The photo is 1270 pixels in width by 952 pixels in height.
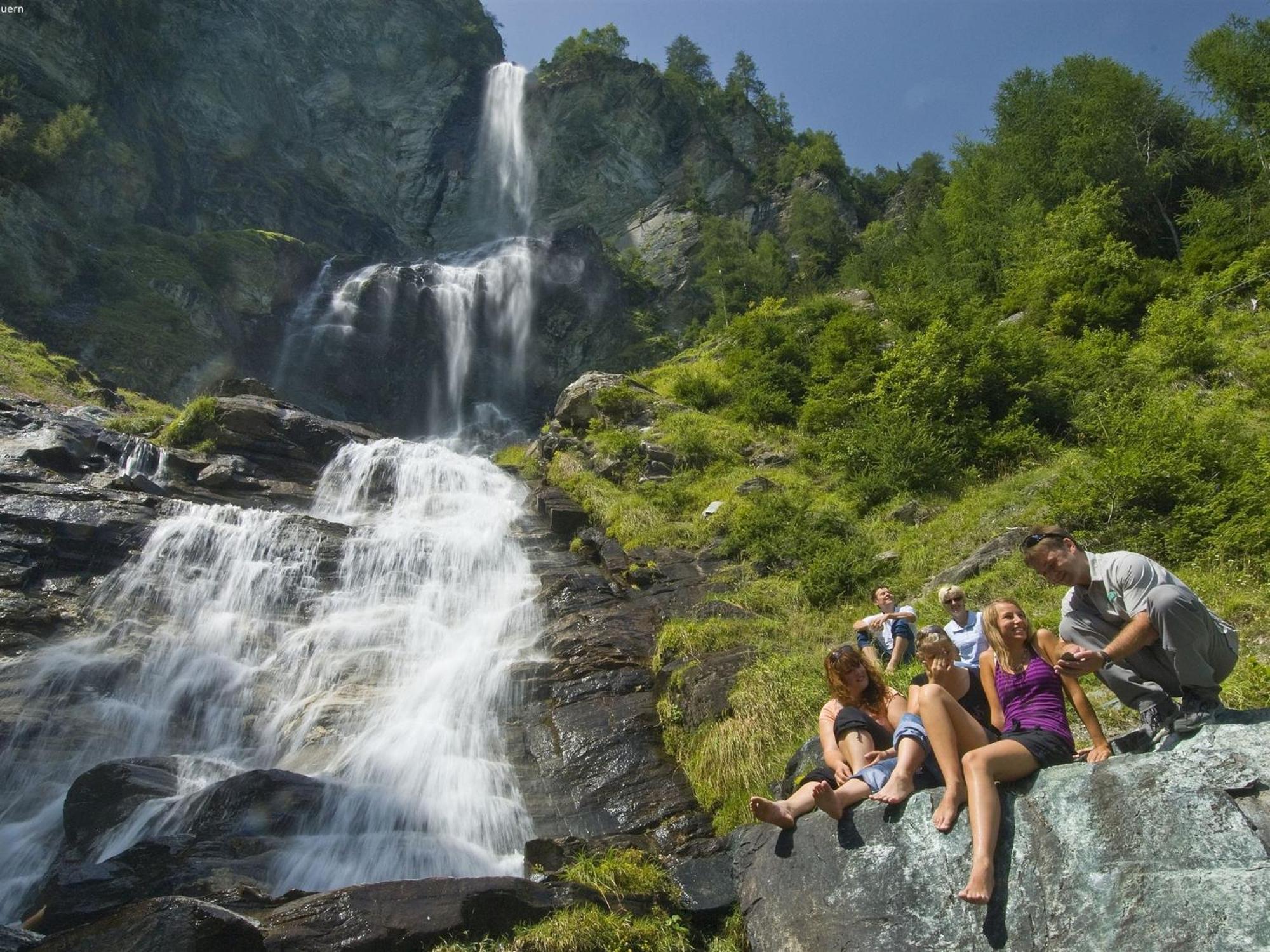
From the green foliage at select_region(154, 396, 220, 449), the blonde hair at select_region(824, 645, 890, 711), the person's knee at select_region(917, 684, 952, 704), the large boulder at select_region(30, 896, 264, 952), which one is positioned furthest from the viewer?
the green foliage at select_region(154, 396, 220, 449)

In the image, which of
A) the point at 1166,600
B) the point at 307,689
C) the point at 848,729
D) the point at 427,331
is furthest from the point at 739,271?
the point at 1166,600

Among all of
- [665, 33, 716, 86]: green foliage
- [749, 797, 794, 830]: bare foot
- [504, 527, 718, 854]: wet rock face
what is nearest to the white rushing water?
[504, 527, 718, 854]: wet rock face

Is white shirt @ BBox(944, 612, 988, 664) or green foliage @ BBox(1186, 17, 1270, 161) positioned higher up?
green foliage @ BBox(1186, 17, 1270, 161)

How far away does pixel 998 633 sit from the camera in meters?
4.75

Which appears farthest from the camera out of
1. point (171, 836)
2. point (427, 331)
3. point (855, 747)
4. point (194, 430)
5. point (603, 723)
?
point (427, 331)

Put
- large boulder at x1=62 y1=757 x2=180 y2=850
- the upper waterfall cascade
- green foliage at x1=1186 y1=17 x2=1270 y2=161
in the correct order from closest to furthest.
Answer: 1. large boulder at x1=62 y1=757 x2=180 y2=850
2. green foliage at x1=1186 y1=17 x2=1270 y2=161
3. the upper waterfall cascade

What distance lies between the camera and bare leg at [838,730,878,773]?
496 cm

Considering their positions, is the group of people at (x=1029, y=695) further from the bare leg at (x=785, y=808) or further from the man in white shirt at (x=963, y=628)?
the man in white shirt at (x=963, y=628)

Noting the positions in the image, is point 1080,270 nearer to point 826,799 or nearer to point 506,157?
point 826,799

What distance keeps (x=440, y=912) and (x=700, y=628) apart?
522 centimetres

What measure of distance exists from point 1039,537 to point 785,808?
2254mm

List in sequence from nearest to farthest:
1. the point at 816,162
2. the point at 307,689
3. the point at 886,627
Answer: the point at 886,627 → the point at 307,689 → the point at 816,162

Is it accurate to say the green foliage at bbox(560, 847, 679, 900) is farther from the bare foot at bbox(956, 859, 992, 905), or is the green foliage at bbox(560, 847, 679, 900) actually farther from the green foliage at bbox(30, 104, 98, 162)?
the green foliage at bbox(30, 104, 98, 162)

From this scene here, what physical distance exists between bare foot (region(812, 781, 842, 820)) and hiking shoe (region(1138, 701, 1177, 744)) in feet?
5.51
